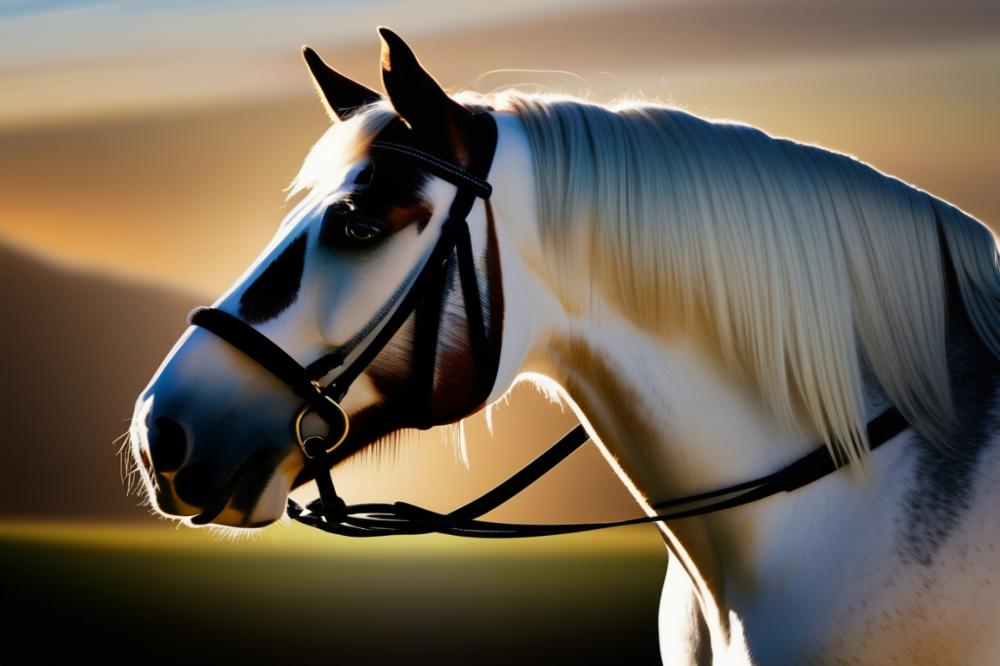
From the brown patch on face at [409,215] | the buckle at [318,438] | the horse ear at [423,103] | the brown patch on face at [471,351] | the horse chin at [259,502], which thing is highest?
the horse ear at [423,103]

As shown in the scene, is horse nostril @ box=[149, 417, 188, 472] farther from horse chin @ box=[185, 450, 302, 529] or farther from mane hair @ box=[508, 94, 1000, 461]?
mane hair @ box=[508, 94, 1000, 461]

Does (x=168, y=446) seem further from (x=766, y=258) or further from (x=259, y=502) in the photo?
(x=766, y=258)

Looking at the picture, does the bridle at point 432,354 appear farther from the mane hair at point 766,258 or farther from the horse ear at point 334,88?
the horse ear at point 334,88

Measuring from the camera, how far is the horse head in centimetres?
181

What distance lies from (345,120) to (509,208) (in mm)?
396

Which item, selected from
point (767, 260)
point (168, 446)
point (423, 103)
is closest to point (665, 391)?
point (767, 260)

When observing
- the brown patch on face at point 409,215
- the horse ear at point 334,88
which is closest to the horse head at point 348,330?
the brown patch on face at point 409,215

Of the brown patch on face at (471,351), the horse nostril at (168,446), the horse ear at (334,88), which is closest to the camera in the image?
the horse nostril at (168,446)

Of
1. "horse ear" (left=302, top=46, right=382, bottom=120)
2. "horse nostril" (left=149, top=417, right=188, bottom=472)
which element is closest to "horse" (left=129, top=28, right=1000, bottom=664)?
"horse nostril" (left=149, top=417, right=188, bottom=472)

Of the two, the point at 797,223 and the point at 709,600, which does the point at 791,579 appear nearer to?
the point at 709,600

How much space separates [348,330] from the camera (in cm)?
183

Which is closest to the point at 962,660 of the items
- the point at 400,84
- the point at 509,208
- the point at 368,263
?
the point at 509,208

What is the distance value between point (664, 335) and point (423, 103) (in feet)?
1.98

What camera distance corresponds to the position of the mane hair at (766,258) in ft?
6.12
